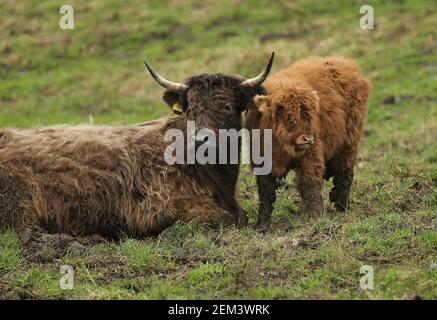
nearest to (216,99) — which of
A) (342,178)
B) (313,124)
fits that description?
(313,124)

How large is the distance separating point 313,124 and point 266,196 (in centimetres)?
86

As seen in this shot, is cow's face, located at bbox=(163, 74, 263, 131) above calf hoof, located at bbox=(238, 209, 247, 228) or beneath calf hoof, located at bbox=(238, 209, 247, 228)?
above

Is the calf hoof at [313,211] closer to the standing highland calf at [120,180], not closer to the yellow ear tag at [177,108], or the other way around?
the standing highland calf at [120,180]

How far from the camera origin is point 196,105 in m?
8.50

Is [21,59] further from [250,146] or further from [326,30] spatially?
[250,146]

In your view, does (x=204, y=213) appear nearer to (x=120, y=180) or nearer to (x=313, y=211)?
(x=120, y=180)

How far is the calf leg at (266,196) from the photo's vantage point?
842 cm

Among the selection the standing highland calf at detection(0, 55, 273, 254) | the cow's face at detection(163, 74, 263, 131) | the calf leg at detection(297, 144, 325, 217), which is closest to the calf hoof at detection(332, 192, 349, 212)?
the calf leg at detection(297, 144, 325, 217)

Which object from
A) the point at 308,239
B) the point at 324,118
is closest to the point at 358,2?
the point at 324,118

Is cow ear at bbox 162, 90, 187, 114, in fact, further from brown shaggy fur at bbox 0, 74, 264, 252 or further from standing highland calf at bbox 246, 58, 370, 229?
standing highland calf at bbox 246, 58, 370, 229

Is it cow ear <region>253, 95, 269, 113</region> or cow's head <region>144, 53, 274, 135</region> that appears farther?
cow's head <region>144, 53, 274, 135</region>

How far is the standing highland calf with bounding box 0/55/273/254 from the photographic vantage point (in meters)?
8.35

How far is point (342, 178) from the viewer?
9.16 meters

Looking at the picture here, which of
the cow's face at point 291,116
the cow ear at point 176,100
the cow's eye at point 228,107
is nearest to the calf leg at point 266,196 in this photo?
the cow's face at point 291,116
